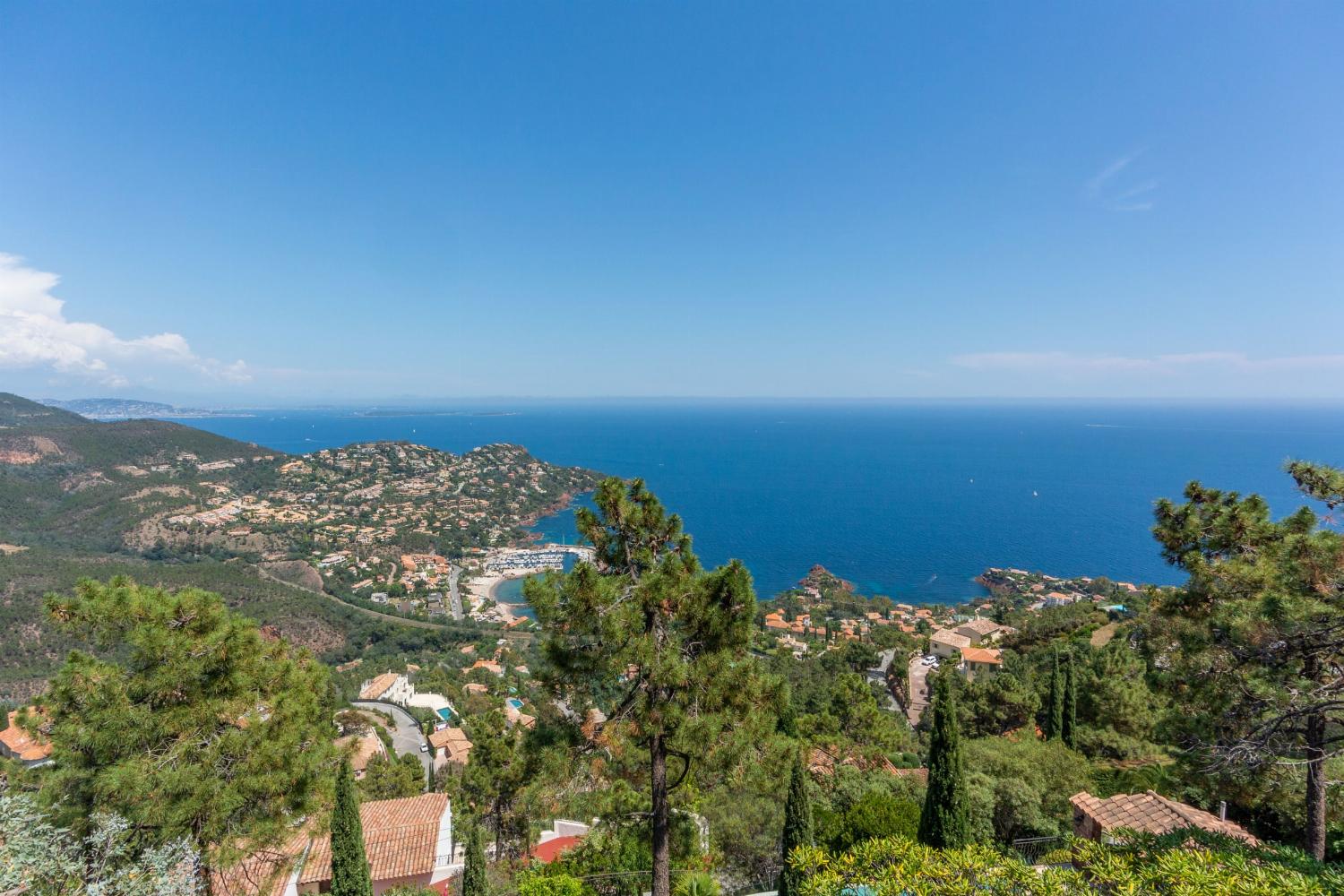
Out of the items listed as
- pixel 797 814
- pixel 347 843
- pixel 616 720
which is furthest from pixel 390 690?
pixel 616 720

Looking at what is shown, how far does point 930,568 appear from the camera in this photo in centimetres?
4975

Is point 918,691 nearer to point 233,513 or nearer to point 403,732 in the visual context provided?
point 403,732

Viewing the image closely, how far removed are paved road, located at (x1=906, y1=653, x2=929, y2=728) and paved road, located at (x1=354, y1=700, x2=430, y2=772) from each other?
18667 millimetres

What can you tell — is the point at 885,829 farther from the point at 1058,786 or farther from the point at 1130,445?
the point at 1130,445

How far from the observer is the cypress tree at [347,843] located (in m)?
6.18

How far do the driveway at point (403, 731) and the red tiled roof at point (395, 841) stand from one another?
10.3m

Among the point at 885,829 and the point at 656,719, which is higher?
the point at 656,719

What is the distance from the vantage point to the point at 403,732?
23.8 meters

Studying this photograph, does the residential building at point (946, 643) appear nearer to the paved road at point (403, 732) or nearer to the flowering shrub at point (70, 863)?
the paved road at point (403, 732)

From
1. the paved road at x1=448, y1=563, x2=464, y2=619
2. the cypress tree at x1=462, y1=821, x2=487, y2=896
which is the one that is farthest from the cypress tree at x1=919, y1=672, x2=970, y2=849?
the paved road at x1=448, y1=563, x2=464, y2=619

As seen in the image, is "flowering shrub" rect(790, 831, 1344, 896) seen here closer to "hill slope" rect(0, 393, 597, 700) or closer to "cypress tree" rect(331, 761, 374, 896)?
"cypress tree" rect(331, 761, 374, 896)

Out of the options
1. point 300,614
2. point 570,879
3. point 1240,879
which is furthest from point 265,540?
point 1240,879

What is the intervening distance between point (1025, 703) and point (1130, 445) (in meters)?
148

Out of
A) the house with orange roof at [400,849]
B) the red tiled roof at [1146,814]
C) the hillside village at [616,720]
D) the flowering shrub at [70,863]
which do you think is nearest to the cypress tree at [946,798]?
the hillside village at [616,720]
